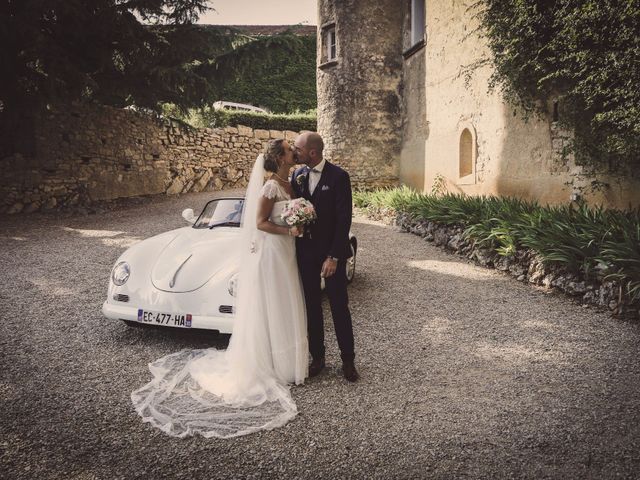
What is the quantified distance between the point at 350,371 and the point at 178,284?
159 centimetres

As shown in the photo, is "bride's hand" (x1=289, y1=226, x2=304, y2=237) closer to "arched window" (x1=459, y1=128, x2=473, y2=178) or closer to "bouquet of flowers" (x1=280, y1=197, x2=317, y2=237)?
"bouquet of flowers" (x1=280, y1=197, x2=317, y2=237)

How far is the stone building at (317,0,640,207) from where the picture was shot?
884cm

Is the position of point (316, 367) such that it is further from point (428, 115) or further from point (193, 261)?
point (428, 115)

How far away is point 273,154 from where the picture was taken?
3211 mm

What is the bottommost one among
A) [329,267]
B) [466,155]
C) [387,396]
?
[387,396]

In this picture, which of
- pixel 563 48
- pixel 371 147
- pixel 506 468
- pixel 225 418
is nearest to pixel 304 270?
pixel 225 418

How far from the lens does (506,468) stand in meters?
2.32

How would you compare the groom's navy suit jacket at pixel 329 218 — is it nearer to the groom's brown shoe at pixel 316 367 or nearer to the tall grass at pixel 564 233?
the groom's brown shoe at pixel 316 367

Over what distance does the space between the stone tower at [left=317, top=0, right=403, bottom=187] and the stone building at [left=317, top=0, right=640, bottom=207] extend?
32mm

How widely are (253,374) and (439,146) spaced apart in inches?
407

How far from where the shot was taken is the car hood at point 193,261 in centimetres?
383

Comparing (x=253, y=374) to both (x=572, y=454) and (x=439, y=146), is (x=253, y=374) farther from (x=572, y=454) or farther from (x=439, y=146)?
(x=439, y=146)

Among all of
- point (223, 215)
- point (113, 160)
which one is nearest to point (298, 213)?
point (223, 215)

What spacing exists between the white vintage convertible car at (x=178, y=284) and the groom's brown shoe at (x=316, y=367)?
705 mm
